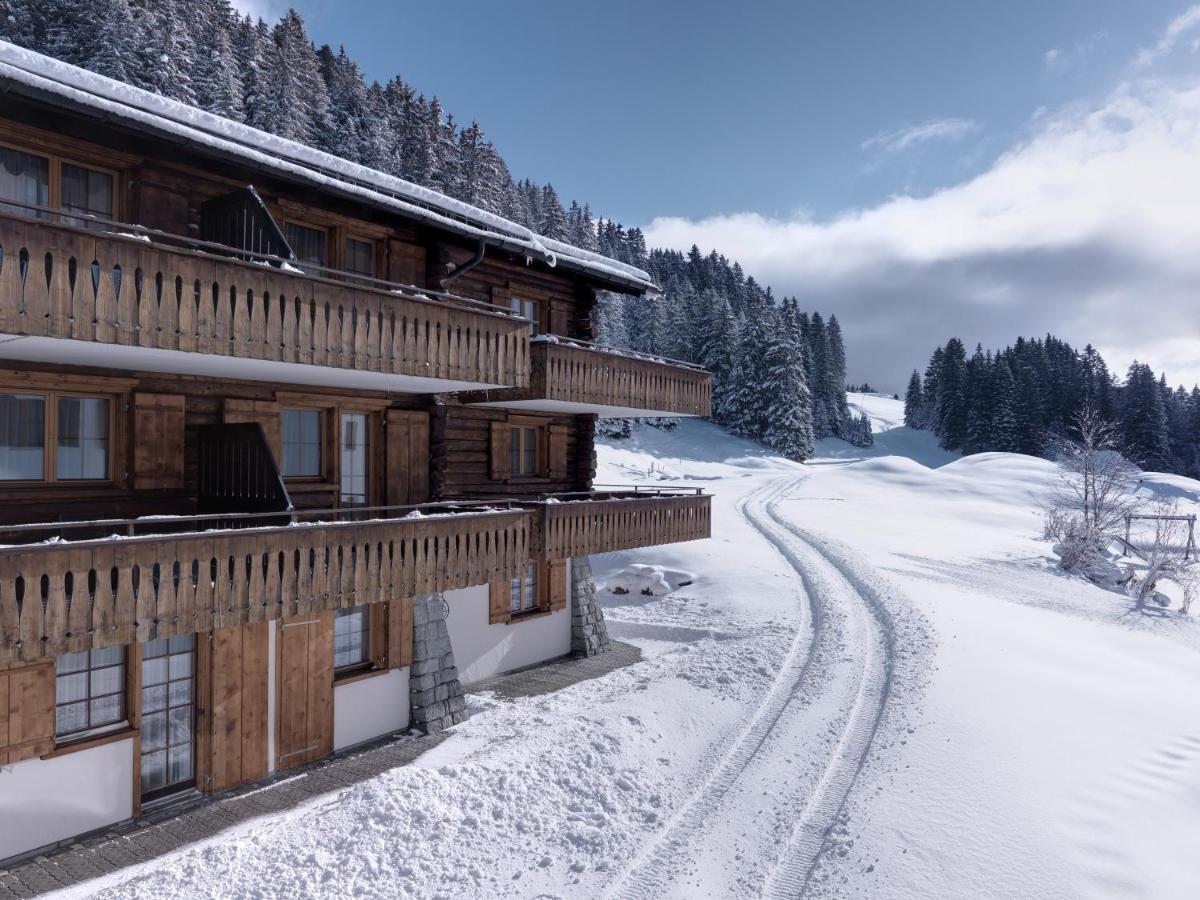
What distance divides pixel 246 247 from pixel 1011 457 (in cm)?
7810

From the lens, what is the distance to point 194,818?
11.4m

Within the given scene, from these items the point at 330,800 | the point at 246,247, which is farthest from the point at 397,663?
the point at 246,247

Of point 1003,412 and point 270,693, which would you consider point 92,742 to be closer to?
point 270,693

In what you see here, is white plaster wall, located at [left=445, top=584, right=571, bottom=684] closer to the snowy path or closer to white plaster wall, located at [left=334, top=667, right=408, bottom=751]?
white plaster wall, located at [left=334, top=667, right=408, bottom=751]

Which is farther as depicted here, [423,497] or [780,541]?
[780,541]

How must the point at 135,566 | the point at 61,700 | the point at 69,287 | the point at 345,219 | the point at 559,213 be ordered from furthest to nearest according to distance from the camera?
the point at 559,213
the point at 345,219
the point at 61,700
the point at 135,566
the point at 69,287

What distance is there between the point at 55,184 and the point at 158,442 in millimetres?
4140

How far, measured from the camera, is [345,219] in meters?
14.4

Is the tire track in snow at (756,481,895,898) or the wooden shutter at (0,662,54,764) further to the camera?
the tire track in snow at (756,481,895,898)

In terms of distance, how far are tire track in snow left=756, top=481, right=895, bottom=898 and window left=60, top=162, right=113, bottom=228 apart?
14.5m

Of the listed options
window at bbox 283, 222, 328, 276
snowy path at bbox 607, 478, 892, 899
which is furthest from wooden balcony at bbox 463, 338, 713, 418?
snowy path at bbox 607, 478, 892, 899

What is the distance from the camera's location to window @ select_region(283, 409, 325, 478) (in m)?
13.8

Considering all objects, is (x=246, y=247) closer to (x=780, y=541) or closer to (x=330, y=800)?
(x=330, y=800)

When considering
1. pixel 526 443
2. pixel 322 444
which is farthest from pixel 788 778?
pixel 322 444
